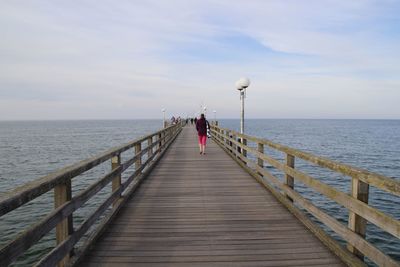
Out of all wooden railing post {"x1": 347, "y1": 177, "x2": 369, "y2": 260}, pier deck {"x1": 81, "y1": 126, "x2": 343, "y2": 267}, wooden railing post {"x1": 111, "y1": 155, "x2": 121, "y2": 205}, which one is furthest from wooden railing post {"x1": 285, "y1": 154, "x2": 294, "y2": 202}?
wooden railing post {"x1": 111, "y1": 155, "x2": 121, "y2": 205}

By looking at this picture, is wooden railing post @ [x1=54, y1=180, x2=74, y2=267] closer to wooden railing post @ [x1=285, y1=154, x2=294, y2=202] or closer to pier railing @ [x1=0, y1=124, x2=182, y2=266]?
pier railing @ [x1=0, y1=124, x2=182, y2=266]

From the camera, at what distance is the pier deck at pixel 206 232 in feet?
12.6

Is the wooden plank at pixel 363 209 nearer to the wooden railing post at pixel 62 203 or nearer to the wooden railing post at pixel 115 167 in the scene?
the wooden railing post at pixel 62 203

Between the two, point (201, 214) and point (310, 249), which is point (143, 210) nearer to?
point (201, 214)

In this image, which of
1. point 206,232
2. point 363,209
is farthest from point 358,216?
point 206,232

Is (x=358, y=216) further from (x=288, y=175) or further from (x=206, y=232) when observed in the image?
(x=288, y=175)

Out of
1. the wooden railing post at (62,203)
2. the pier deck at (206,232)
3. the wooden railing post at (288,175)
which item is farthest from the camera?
the wooden railing post at (288,175)

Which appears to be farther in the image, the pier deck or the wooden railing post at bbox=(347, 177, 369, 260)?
the pier deck

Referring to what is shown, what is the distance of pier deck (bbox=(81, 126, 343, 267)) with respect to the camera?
151 inches

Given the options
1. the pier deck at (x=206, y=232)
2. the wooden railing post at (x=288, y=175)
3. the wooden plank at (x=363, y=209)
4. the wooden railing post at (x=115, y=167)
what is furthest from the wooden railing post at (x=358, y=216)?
the wooden railing post at (x=115, y=167)

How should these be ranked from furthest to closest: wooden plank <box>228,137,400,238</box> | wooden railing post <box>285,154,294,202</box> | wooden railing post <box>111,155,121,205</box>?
wooden railing post <box>111,155,121,205</box>, wooden railing post <box>285,154,294,202</box>, wooden plank <box>228,137,400,238</box>

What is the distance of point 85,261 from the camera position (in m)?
3.78

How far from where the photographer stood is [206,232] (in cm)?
470

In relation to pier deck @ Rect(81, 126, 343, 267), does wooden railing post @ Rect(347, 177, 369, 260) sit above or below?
above
